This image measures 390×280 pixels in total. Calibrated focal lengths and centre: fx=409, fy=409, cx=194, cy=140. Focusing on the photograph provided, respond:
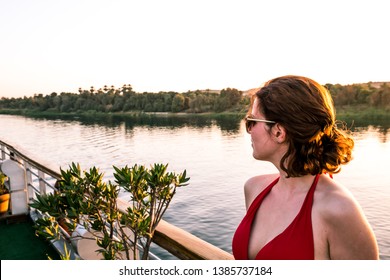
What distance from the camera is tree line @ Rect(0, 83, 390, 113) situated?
63625 mm

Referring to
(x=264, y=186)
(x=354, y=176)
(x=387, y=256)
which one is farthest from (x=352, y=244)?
(x=354, y=176)

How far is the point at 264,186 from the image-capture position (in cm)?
155

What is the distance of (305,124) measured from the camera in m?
1.28

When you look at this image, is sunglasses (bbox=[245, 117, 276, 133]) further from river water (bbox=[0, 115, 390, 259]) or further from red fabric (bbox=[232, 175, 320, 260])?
river water (bbox=[0, 115, 390, 259])

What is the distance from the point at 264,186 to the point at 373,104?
6814 cm

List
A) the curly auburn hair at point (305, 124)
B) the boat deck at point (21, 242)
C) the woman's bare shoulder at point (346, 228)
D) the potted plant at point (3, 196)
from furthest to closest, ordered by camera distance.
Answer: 1. the potted plant at point (3, 196)
2. the boat deck at point (21, 242)
3. the curly auburn hair at point (305, 124)
4. the woman's bare shoulder at point (346, 228)

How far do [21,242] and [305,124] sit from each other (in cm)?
328

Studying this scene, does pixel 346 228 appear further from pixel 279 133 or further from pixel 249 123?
pixel 249 123

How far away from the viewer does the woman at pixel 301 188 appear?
1096 mm

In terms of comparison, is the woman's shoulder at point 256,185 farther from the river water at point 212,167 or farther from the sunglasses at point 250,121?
the river water at point 212,167

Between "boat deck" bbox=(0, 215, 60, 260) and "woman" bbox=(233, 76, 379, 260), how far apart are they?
2.37 m

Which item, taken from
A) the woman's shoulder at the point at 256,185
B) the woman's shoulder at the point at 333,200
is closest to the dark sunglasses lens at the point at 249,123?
the woman's shoulder at the point at 256,185

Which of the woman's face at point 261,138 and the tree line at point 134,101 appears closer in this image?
the woman's face at point 261,138

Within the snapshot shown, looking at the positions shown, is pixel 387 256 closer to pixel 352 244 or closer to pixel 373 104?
pixel 352 244
